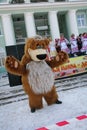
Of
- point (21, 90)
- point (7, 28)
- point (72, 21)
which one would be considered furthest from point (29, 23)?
point (21, 90)

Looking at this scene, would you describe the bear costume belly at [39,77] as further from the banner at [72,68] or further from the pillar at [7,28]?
the pillar at [7,28]

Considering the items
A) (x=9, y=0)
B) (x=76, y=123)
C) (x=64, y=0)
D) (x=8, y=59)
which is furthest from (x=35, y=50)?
(x=64, y=0)

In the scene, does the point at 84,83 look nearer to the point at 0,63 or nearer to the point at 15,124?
the point at 15,124

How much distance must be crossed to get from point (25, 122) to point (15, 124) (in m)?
0.16

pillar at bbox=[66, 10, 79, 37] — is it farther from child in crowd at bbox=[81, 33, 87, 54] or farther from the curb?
the curb

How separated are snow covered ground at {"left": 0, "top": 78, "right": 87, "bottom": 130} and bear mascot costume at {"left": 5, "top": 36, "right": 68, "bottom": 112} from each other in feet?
0.88

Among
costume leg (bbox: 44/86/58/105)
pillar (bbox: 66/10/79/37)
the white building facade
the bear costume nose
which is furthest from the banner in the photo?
pillar (bbox: 66/10/79/37)

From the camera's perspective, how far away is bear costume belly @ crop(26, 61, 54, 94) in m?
5.19

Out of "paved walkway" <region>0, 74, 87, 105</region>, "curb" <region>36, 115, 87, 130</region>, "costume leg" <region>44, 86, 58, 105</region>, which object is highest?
"costume leg" <region>44, 86, 58, 105</region>

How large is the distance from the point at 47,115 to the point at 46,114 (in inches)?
3.0

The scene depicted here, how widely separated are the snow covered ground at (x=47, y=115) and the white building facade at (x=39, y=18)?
14180mm

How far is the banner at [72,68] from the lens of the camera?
8.31m

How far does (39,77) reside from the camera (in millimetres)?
5207

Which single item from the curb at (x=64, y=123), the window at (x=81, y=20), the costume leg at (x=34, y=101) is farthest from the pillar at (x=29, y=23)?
the curb at (x=64, y=123)
